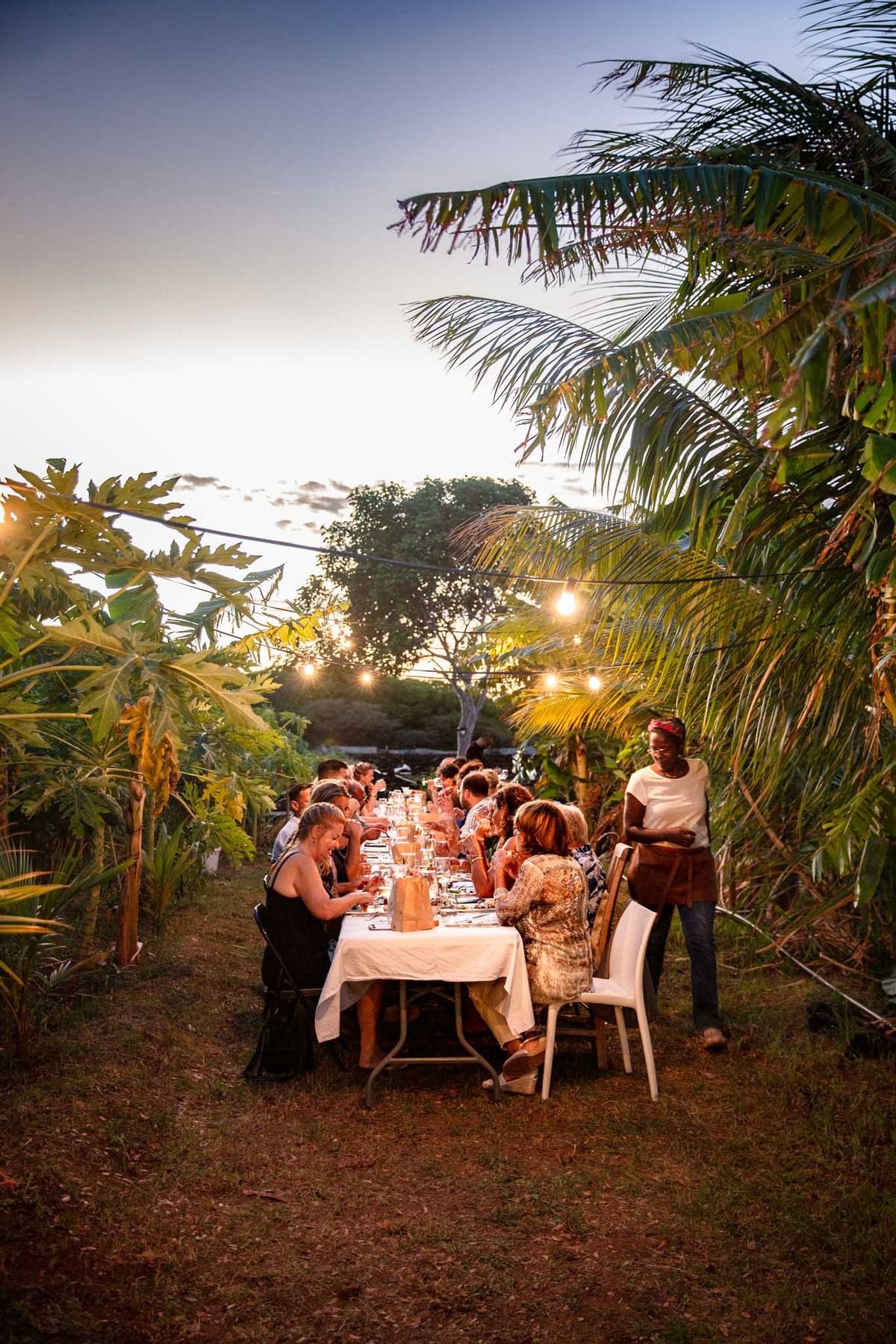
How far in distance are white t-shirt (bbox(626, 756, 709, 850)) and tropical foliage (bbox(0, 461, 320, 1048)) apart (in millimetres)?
2557

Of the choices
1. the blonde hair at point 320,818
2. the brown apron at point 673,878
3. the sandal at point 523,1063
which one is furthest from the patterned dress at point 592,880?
the blonde hair at point 320,818

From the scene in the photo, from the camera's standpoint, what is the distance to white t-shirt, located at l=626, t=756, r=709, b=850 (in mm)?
6621

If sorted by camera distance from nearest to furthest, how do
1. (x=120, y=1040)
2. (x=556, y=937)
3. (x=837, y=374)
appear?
(x=837, y=374) → (x=556, y=937) → (x=120, y=1040)

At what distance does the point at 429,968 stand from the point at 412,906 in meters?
0.31

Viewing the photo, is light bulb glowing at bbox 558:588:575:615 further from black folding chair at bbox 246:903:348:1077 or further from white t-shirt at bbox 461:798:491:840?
black folding chair at bbox 246:903:348:1077

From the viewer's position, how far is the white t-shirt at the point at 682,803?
21.7ft

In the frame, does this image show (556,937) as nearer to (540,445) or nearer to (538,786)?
(540,445)

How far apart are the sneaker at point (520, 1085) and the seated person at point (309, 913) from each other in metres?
0.67

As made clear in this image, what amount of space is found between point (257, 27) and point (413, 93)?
1491 millimetres

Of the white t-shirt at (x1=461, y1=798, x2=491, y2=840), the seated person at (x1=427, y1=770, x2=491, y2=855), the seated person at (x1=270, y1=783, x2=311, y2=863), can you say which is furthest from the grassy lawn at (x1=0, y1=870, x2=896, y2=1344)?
the seated person at (x1=427, y1=770, x2=491, y2=855)

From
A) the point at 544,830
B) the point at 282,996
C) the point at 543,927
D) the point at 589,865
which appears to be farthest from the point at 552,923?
the point at 282,996

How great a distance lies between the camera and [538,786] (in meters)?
13.2

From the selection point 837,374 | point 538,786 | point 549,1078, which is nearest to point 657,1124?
point 549,1078

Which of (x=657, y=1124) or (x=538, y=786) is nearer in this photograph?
(x=657, y=1124)
